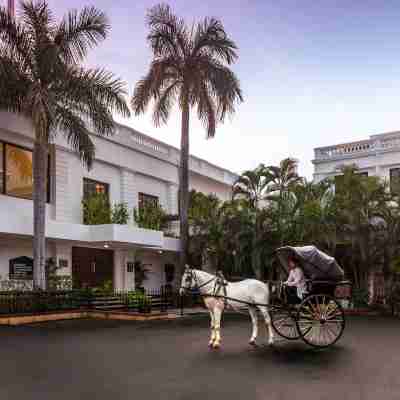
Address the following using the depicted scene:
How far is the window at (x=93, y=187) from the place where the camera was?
25625mm

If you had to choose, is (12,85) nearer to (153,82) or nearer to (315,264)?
(153,82)

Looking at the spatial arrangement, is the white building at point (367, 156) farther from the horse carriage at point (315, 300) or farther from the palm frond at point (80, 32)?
the horse carriage at point (315, 300)

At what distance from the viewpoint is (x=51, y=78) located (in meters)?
18.9

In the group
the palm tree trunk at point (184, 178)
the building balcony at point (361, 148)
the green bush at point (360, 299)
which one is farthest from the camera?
the building balcony at point (361, 148)

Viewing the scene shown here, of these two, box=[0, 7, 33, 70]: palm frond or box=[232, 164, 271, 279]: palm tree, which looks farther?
box=[232, 164, 271, 279]: palm tree

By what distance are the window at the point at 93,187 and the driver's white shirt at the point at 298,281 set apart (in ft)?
49.4

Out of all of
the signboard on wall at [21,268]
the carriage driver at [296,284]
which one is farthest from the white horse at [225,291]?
the signboard on wall at [21,268]

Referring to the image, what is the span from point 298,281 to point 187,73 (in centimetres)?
1570

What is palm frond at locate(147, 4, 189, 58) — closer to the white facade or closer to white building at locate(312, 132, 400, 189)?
white building at locate(312, 132, 400, 189)

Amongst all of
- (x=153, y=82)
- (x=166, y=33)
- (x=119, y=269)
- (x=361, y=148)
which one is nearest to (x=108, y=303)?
(x=119, y=269)

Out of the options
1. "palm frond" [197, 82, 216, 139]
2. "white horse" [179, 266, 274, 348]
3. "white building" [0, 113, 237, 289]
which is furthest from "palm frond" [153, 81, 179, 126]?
"white horse" [179, 266, 274, 348]

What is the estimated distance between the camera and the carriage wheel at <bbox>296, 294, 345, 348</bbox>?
11742mm

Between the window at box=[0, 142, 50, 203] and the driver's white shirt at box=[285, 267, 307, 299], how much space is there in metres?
13.3

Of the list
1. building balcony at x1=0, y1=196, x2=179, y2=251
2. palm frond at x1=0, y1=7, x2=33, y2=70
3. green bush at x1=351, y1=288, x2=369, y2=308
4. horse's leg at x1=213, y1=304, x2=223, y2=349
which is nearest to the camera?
horse's leg at x1=213, y1=304, x2=223, y2=349
